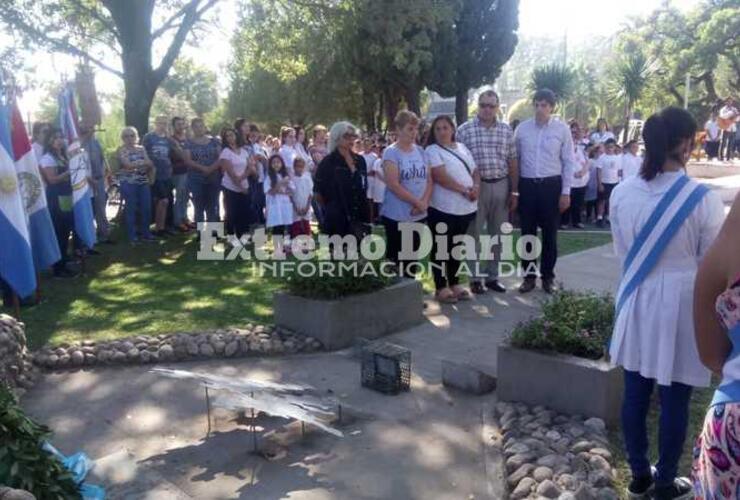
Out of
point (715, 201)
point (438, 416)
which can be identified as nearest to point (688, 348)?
point (715, 201)

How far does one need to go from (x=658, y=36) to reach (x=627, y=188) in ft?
150

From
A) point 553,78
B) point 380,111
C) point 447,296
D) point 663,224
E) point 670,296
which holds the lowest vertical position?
point 447,296

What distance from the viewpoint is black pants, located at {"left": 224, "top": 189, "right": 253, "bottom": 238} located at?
1056 cm

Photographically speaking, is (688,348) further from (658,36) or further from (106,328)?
(658,36)

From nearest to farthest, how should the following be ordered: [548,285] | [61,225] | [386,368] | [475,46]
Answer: [386,368] < [548,285] < [61,225] < [475,46]

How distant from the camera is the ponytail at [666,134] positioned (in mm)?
3119

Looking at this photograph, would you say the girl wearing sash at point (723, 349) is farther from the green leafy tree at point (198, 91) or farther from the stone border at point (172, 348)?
the green leafy tree at point (198, 91)

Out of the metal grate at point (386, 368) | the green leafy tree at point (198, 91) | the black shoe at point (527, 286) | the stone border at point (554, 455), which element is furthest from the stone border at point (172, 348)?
the green leafy tree at point (198, 91)

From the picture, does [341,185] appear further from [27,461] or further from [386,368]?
[27,461]

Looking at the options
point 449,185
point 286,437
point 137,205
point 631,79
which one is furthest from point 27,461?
point 631,79

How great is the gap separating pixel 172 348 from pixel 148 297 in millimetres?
2082

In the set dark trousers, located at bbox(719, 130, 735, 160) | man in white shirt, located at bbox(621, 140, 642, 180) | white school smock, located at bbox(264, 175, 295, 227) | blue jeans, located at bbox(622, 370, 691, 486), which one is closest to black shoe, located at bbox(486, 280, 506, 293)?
white school smock, located at bbox(264, 175, 295, 227)

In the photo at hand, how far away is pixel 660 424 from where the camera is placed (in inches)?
130

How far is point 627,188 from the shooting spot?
3.28 m
